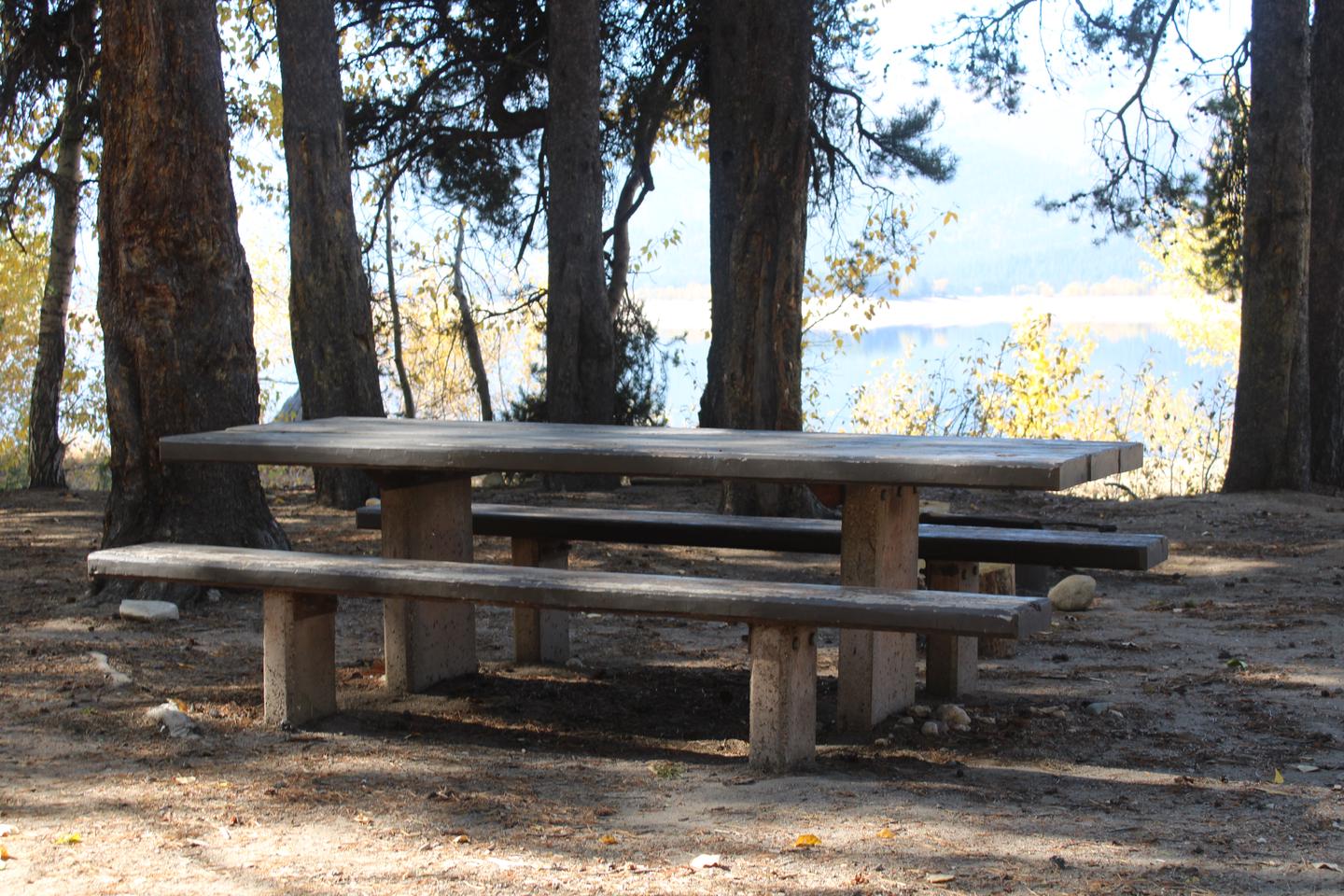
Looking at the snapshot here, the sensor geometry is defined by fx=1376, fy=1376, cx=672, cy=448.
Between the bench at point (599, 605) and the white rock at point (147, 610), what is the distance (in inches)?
56.1

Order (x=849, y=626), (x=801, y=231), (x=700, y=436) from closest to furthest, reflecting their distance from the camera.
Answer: (x=849, y=626), (x=700, y=436), (x=801, y=231)

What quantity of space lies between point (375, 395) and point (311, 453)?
221 inches

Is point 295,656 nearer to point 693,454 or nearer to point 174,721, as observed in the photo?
point 174,721

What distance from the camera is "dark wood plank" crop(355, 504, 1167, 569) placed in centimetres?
439

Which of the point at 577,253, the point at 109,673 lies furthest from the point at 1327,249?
the point at 109,673

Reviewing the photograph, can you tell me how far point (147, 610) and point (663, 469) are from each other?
9.92 ft

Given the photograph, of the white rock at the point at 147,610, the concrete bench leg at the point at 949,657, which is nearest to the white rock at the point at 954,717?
the concrete bench leg at the point at 949,657

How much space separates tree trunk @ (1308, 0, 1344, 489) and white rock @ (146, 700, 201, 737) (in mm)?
9623

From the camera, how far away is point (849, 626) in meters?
3.50

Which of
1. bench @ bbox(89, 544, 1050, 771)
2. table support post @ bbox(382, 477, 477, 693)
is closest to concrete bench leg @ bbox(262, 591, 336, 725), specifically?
bench @ bbox(89, 544, 1050, 771)

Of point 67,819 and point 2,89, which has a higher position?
point 2,89

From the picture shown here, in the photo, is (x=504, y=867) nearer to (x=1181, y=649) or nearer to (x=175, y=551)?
(x=175, y=551)

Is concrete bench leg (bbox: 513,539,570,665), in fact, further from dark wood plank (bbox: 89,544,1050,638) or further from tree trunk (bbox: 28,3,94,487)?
tree trunk (bbox: 28,3,94,487)

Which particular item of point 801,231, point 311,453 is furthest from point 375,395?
point 311,453
